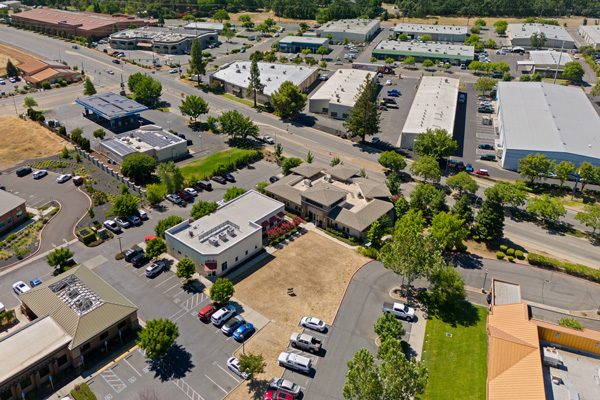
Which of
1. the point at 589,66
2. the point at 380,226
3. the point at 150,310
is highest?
the point at 589,66

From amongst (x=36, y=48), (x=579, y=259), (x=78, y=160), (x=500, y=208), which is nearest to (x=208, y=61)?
(x=36, y=48)

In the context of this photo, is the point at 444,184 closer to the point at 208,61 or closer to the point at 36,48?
the point at 208,61

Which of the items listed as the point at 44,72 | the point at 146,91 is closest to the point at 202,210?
the point at 146,91

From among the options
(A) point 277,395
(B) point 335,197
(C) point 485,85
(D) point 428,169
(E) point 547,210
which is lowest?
(A) point 277,395

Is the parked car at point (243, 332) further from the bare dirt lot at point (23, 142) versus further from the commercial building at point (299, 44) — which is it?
the commercial building at point (299, 44)

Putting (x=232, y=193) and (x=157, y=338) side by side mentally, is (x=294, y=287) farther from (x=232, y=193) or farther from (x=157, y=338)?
(x=232, y=193)

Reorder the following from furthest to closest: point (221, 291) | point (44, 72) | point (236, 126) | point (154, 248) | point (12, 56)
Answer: point (12, 56), point (44, 72), point (236, 126), point (154, 248), point (221, 291)

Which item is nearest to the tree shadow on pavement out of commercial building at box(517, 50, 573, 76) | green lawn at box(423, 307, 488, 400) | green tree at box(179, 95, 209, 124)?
green lawn at box(423, 307, 488, 400)
